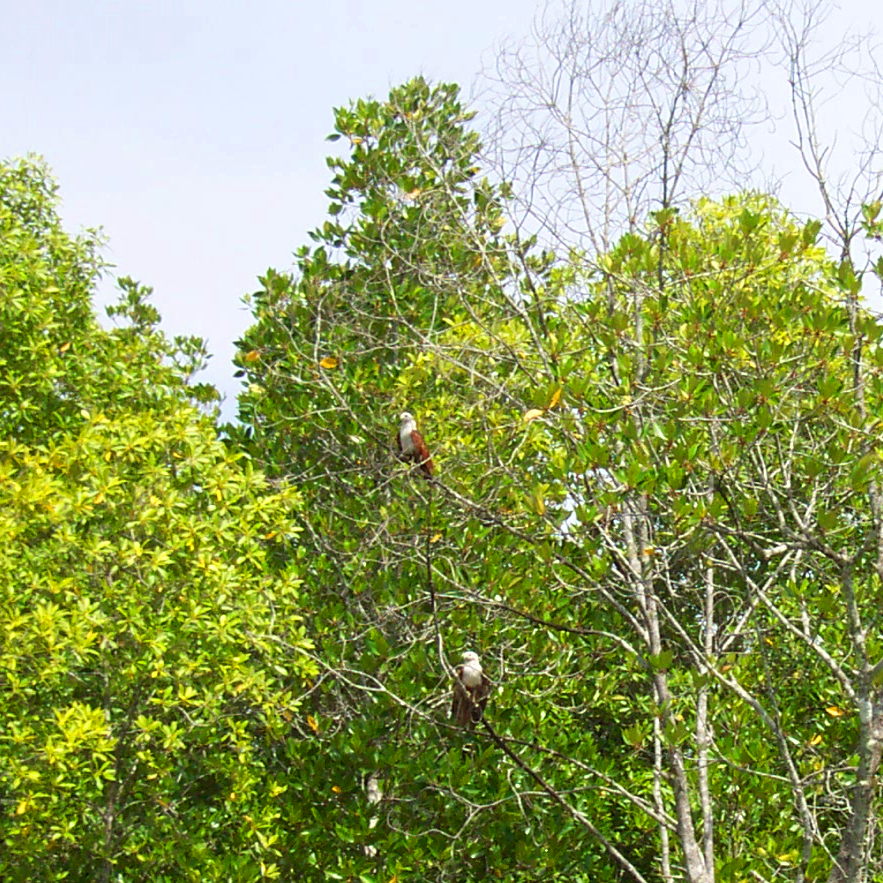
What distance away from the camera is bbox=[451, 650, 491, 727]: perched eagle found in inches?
281

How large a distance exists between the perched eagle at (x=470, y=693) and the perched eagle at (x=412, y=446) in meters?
1.30

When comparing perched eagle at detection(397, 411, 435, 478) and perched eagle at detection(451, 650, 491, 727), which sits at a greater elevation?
perched eagle at detection(397, 411, 435, 478)

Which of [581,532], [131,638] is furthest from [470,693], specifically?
[131,638]

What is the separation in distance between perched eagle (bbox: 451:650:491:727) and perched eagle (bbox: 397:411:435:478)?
4.27 ft

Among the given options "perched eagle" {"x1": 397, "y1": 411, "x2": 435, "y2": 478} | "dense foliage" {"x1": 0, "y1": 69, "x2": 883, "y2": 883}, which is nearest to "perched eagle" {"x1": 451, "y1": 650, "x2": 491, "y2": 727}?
"dense foliage" {"x1": 0, "y1": 69, "x2": 883, "y2": 883}

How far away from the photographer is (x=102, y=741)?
745 centimetres

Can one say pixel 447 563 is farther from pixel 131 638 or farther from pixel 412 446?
pixel 131 638

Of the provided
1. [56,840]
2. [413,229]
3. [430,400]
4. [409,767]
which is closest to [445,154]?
[413,229]

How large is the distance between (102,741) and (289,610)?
2.07 meters

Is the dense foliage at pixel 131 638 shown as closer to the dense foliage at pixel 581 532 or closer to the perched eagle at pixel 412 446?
the dense foliage at pixel 581 532

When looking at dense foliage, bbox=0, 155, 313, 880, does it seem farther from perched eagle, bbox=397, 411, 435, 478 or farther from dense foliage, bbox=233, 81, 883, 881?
perched eagle, bbox=397, 411, 435, 478

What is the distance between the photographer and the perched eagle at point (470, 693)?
23.4 ft

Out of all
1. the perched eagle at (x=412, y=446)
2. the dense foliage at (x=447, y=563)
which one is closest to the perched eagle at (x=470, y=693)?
the dense foliage at (x=447, y=563)

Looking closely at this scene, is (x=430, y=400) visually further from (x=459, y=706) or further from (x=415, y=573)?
(x=459, y=706)
